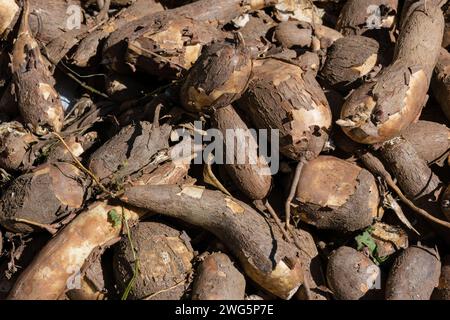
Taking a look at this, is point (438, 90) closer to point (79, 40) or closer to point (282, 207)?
point (282, 207)

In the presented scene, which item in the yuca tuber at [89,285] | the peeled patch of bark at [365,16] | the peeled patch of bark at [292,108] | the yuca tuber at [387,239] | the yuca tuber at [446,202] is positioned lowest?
the yuca tuber at [89,285]

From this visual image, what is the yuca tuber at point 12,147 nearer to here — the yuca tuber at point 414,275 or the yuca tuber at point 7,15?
the yuca tuber at point 7,15

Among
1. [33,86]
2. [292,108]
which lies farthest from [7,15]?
[292,108]

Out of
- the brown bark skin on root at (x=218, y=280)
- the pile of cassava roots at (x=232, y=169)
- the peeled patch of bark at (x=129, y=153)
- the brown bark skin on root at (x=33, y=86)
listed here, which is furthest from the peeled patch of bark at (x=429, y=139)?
the brown bark skin on root at (x=33, y=86)

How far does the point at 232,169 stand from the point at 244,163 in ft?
0.27

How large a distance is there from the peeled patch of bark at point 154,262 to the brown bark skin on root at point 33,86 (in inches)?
39.3

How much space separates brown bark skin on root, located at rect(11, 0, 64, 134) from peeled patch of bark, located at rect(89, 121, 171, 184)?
0.50 meters

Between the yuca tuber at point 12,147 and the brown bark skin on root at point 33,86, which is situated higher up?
the brown bark skin on root at point 33,86

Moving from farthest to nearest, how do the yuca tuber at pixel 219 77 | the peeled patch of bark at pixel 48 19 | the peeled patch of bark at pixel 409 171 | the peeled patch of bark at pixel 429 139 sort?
the peeled patch of bark at pixel 48 19 → the peeled patch of bark at pixel 429 139 → the peeled patch of bark at pixel 409 171 → the yuca tuber at pixel 219 77

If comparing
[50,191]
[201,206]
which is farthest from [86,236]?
[201,206]

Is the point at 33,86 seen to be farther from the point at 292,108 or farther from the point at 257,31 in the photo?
the point at 292,108

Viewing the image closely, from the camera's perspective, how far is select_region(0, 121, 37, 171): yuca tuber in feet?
11.2

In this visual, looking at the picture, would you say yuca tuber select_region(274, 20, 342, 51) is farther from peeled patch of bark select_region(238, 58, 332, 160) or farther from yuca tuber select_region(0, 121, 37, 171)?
A: yuca tuber select_region(0, 121, 37, 171)

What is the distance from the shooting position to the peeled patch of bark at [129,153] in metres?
3.23
